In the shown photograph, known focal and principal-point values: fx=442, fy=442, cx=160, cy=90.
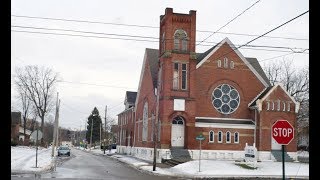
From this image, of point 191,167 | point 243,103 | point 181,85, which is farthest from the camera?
point 243,103

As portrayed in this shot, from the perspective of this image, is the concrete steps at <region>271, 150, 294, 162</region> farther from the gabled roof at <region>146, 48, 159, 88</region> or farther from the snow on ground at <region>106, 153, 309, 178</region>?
the gabled roof at <region>146, 48, 159, 88</region>

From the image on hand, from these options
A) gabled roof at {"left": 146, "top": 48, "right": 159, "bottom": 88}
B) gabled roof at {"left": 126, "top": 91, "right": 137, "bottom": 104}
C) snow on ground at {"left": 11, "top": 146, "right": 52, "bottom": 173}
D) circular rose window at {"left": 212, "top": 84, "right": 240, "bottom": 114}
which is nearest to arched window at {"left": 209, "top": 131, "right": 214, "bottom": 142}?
circular rose window at {"left": 212, "top": 84, "right": 240, "bottom": 114}

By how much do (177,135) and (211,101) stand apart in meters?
5.35

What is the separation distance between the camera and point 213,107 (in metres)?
45.8

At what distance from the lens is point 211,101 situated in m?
45.8

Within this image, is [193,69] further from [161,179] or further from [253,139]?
[161,179]

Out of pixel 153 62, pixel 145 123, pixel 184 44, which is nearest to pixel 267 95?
pixel 184 44

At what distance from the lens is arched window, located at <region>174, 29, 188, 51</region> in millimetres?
43688

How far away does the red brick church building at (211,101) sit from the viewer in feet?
141

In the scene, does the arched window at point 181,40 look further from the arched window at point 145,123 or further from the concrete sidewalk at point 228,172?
the concrete sidewalk at point 228,172

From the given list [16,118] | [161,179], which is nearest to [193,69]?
[161,179]

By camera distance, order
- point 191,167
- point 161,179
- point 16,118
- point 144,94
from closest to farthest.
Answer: point 161,179
point 191,167
point 144,94
point 16,118
